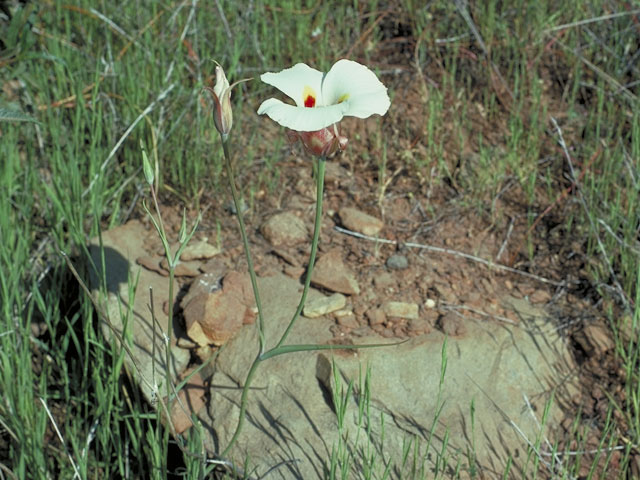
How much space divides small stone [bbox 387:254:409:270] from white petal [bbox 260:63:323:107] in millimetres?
955

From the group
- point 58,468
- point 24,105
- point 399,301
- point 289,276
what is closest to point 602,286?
point 399,301

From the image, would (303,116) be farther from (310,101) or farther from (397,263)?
(397,263)

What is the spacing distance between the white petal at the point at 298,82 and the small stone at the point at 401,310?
878mm

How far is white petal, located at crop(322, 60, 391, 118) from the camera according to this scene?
139 cm

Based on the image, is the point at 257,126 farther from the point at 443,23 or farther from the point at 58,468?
the point at 58,468

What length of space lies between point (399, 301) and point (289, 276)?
0.36 metres

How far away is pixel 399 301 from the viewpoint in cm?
229

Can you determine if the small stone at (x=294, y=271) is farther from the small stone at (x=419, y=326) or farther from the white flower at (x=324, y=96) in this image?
the white flower at (x=324, y=96)

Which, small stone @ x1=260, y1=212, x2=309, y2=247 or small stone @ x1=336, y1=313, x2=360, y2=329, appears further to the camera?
small stone @ x1=260, y1=212, x2=309, y2=247

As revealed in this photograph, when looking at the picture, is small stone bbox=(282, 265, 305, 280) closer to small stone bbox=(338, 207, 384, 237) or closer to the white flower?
small stone bbox=(338, 207, 384, 237)

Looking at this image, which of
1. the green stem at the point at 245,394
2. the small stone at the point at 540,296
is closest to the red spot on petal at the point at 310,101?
the green stem at the point at 245,394

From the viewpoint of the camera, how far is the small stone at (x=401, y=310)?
7.34ft

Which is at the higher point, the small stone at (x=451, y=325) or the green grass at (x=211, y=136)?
the green grass at (x=211, y=136)

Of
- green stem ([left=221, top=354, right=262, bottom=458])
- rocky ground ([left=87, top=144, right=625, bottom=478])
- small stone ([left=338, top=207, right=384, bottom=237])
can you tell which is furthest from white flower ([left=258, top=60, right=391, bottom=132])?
small stone ([left=338, top=207, right=384, bottom=237])
